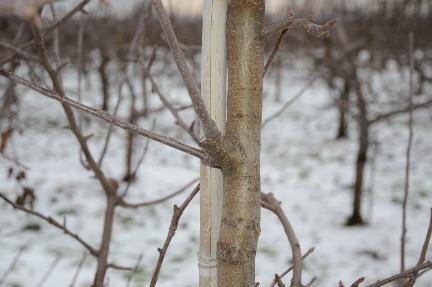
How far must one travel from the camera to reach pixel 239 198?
27.1 inches

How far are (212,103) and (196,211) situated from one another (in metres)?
5.69

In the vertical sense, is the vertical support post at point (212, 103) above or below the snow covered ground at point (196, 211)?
below

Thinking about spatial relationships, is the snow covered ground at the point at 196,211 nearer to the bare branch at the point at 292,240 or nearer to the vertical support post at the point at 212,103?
the bare branch at the point at 292,240

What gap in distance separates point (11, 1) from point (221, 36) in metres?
0.44

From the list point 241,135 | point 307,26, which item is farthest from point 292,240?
point 307,26

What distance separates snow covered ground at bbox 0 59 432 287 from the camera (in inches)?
180

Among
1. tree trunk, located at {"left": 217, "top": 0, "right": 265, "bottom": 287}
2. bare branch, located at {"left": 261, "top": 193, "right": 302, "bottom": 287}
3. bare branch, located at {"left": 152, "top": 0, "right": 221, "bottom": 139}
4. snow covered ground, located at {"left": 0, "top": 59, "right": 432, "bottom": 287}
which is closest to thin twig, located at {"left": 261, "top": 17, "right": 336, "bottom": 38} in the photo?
tree trunk, located at {"left": 217, "top": 0, "right": 265, "bottom": 287}

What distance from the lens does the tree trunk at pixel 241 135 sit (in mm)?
686

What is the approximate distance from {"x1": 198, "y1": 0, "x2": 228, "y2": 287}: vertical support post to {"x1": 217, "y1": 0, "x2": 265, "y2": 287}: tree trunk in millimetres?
22

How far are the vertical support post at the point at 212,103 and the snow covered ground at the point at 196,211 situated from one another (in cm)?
137

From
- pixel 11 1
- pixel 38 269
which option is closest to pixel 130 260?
pixel 38 269

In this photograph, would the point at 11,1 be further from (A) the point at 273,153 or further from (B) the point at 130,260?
(A) the point at 273,153

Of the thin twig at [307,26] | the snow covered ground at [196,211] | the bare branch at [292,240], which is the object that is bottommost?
the bare branch at [292,240]

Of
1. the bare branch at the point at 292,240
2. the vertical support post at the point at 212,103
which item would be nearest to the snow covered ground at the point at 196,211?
the bare branch at the point at 292,240
